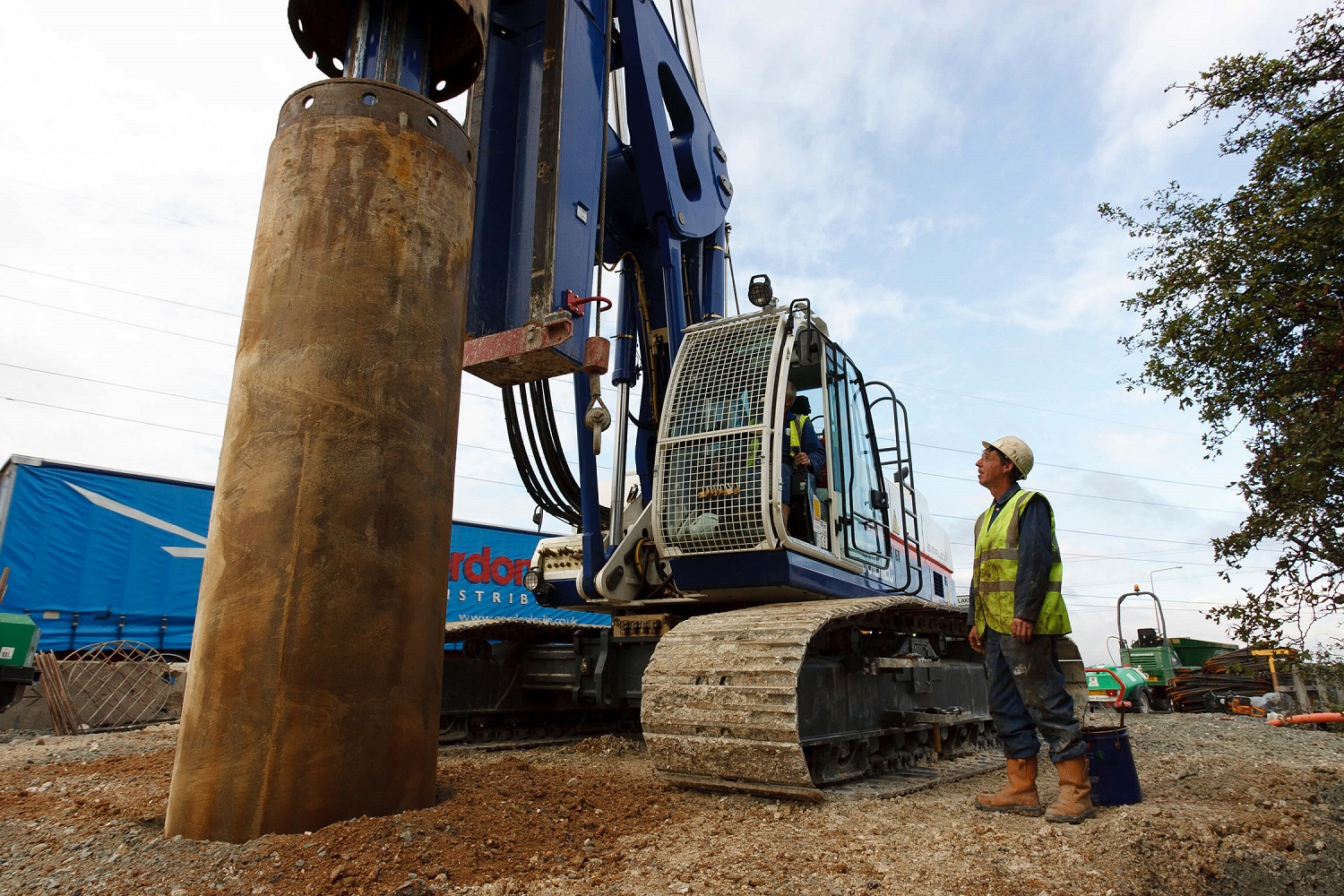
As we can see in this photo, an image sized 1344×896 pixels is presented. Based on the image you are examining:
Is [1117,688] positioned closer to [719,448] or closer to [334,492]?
[719,448]

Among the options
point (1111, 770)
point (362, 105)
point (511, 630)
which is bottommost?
point (1111, 770)

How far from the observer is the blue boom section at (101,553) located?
10.7 meters

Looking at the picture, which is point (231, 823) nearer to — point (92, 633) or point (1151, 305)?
point (1151, 305)

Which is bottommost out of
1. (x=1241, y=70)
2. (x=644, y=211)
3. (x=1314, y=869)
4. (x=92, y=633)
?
(x=1314, y=869)

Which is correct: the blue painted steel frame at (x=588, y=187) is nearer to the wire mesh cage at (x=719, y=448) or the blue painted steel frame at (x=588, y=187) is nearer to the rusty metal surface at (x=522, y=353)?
the rusty metal surface at (x=522, y=353)

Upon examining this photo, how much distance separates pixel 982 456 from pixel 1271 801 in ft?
6.74

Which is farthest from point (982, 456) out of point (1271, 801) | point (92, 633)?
point (92, 633)

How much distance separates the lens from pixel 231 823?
253 centimetres

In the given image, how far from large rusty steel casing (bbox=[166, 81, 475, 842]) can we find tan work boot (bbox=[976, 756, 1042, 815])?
103 inches

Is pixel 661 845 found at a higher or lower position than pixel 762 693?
lower

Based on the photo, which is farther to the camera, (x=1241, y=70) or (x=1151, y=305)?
(x=1151, y=305)

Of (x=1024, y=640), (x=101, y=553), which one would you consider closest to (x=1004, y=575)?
(x=1024, y=640)

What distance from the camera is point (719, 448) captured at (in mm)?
5035

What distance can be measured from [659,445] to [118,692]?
277 inches
